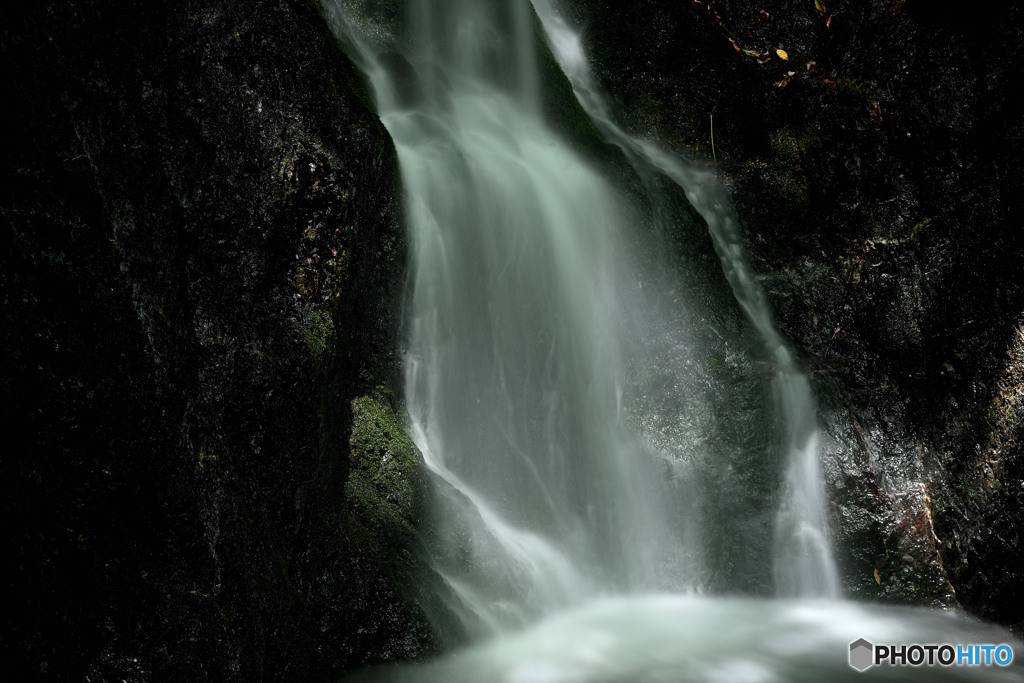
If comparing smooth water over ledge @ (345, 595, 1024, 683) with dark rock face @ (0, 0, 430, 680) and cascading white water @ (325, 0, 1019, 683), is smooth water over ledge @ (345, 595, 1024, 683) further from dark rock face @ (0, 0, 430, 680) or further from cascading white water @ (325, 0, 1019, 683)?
dark rock face @ (0, 0, 430, 680)

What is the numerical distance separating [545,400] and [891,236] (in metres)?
3.25

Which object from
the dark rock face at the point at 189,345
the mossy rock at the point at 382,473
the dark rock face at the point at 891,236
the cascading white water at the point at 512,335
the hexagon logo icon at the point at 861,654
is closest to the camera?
the dark rock face at the point at 189,345

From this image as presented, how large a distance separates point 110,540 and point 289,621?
1.19 m

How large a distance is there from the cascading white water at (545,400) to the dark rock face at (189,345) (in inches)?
27.6

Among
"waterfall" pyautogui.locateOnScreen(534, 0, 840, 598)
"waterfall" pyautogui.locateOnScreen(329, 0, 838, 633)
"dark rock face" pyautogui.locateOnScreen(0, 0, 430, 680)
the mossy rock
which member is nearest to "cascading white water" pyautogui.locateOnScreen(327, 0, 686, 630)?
"waterfall" pyautogui.locateOnScreen(329, 0, 838, 633)

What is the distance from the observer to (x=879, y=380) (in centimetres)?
648

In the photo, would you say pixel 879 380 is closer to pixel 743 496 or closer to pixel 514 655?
pixel 743 496

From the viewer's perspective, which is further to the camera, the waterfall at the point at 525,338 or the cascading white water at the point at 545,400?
the waterfall at the point at 525,338

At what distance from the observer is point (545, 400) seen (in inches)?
242

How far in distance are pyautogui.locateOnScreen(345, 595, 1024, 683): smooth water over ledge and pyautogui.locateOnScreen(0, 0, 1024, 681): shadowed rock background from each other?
287 millimetres

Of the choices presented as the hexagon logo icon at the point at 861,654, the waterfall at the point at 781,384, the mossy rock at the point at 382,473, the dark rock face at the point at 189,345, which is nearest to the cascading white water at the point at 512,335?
the mossy rock at the point at 382,473

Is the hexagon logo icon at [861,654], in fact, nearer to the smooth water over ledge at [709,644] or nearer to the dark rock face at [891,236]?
the smooth water over ledge at [709,644]

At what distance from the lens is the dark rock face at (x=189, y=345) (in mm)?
2611

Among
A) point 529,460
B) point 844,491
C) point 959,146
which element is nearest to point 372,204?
point 529,460
